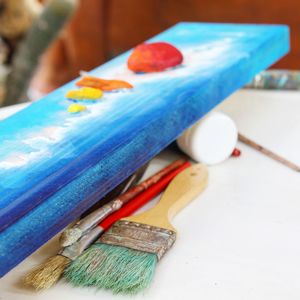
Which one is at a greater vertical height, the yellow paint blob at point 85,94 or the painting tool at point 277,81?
the yellow paint blob at point 85,94

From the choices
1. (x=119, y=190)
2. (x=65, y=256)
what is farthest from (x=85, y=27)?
(x=65, y=256)

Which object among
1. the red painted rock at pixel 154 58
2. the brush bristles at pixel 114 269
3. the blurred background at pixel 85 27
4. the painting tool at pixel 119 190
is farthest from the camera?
the blurred background at pixel 85 27

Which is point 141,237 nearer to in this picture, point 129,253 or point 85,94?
point 129,253

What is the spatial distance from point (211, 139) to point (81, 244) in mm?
220

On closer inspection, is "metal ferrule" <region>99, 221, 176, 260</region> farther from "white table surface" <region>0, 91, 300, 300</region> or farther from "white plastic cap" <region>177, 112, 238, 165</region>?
"white plastic cap" <region>177, 112, 238, 165</region>

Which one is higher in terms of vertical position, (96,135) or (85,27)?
(96,135)

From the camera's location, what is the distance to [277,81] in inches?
31.6

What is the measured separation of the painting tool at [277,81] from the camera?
797 millimetres

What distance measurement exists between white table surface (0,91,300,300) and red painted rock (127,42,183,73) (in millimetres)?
105

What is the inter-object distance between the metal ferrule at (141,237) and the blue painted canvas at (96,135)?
0.03 metres

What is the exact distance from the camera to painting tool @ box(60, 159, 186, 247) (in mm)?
460

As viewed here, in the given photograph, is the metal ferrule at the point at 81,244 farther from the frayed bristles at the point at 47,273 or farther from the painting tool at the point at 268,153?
the painting tool at the point at 268,153

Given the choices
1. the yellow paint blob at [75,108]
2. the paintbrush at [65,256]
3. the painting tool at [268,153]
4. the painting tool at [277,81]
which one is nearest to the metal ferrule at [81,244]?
the paintbrush at [65,256]

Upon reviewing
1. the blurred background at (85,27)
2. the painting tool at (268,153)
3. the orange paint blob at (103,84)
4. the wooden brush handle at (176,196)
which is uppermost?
the orange paint blob at (103,84)
